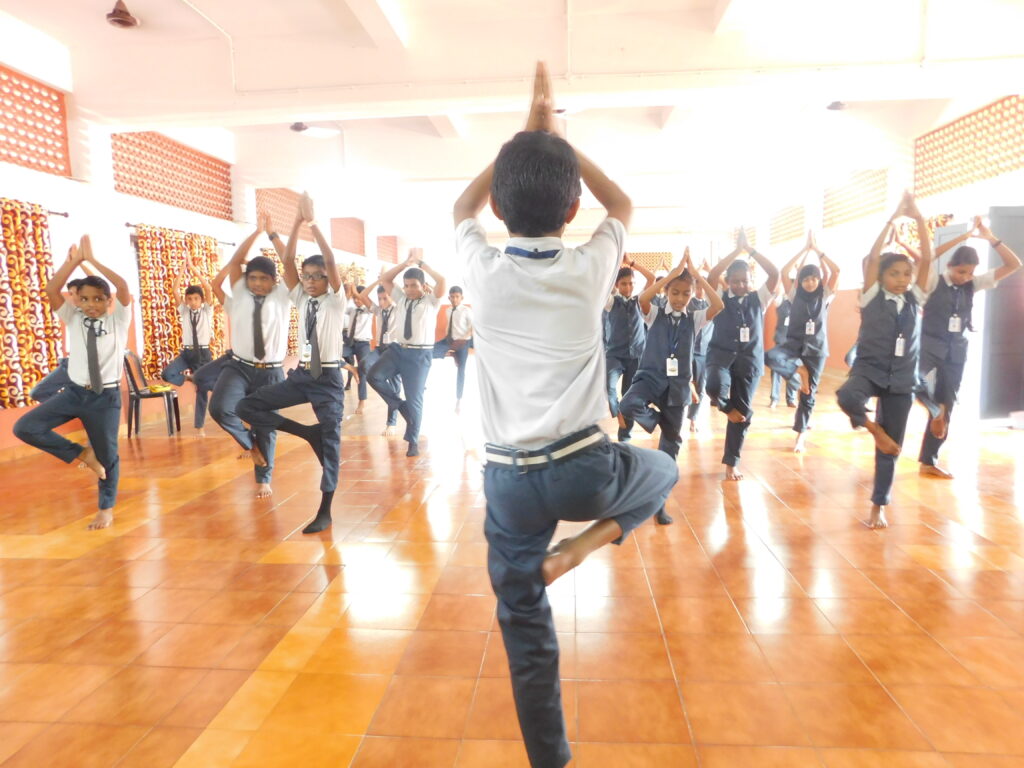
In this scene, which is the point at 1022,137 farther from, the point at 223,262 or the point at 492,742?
the point at 223,262

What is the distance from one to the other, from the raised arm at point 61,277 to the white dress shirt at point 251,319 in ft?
2.92

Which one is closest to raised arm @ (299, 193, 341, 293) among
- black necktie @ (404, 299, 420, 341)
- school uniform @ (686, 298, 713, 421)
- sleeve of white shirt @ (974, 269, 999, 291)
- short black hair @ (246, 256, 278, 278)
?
short black hair @ (246, 256, 278, 278)

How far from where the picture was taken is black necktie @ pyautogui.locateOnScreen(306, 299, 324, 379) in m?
3.95

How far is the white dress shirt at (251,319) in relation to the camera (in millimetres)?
4359

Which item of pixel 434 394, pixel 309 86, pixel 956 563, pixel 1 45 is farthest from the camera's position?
pixel 434 394

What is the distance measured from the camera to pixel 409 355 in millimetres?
6402

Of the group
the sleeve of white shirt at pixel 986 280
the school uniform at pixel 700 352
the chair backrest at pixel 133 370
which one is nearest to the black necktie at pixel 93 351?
the chair backrest at pixel 133 370

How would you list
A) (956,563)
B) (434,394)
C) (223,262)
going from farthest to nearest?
(434,394) < (223,262) < (956,563)

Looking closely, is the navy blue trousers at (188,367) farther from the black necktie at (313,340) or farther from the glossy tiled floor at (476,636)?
the black necktie at (313,340)

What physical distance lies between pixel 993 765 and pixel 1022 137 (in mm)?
7244

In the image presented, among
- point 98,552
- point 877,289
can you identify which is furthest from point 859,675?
point 98,552

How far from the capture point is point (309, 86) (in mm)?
6281

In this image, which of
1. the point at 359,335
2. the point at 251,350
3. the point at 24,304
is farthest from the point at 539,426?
the point at 359,335

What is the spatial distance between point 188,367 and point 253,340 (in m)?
3.68
